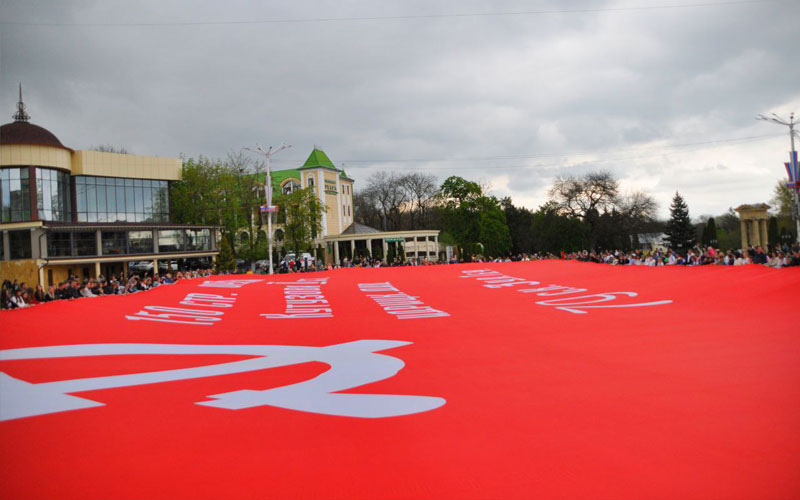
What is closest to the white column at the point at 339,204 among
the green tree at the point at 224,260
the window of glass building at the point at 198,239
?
the window of glass building at the point at 198,239

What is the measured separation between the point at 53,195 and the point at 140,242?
8310 millimetres

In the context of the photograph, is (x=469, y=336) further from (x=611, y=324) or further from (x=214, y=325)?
(x=214, y=325)

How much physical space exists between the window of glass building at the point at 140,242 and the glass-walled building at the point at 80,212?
0.31 ft

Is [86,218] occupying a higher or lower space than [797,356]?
higher

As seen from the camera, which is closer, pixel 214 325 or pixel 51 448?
pixel 51 448

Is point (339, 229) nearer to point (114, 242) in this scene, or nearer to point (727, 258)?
point (114, 242)

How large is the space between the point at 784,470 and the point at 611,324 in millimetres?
9005

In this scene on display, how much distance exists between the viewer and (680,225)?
75312 mm

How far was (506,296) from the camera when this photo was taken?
2122cm

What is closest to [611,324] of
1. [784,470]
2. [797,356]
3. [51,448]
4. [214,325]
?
[797,356]

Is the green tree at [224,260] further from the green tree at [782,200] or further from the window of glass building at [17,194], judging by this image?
the green tree at [782,200]

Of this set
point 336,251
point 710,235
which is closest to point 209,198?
point 336,251

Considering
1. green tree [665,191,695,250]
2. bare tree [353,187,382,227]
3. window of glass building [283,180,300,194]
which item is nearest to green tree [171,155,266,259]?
window of glass building [283,180,300,194]

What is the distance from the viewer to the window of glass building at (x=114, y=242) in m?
48.4
